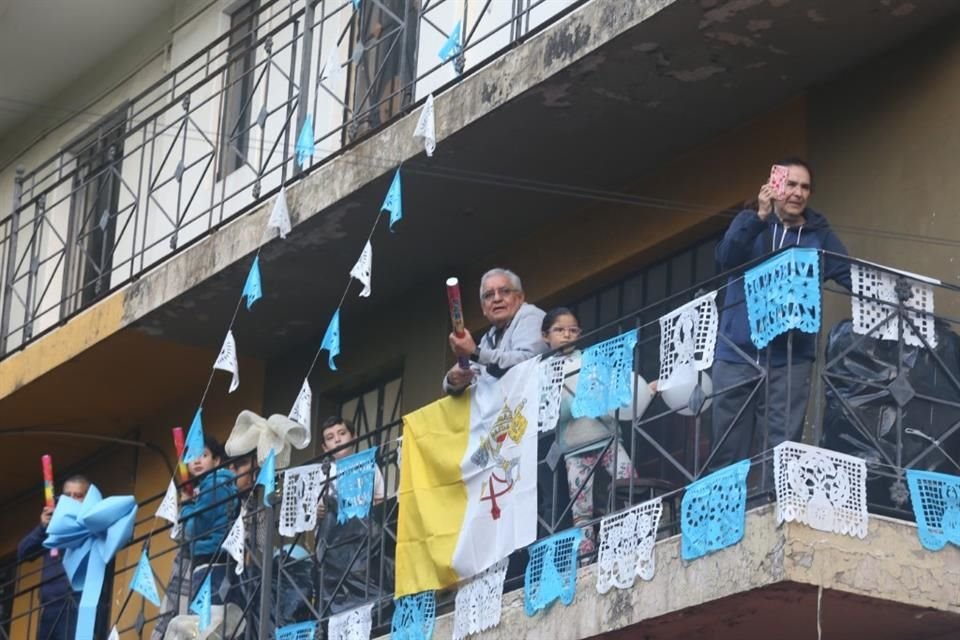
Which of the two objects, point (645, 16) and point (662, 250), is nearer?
point (645, 16)

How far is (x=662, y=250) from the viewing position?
541 inches

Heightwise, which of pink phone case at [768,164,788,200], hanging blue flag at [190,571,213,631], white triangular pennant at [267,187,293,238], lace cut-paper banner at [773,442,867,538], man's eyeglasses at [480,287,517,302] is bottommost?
lace cut-paper banner at [773,442,867,538]

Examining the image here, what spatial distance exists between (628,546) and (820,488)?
1.18 metres

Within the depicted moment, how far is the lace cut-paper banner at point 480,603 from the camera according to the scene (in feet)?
38.4

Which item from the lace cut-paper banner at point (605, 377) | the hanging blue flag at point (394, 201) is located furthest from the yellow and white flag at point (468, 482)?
the hanging blue flag at point (394, 201)

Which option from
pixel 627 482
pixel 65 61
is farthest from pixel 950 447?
pixel 65 61

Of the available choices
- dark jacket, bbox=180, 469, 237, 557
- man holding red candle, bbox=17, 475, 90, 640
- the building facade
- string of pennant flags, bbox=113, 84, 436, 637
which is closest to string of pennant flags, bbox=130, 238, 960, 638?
the building facade

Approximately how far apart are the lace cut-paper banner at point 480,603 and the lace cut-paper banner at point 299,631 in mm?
1205

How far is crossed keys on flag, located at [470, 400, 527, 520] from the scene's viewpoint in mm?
11820

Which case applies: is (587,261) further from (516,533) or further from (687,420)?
(516,533)

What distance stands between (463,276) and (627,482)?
13.9ft

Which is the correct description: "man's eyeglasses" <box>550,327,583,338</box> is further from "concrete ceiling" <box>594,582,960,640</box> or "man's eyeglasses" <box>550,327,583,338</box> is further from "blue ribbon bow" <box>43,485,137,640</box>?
"blue ribbon bow" <box>43,485,137,640</box>

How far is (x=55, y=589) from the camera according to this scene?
16.6m

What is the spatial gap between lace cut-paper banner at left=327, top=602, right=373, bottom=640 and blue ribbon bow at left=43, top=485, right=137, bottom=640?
2871mm
